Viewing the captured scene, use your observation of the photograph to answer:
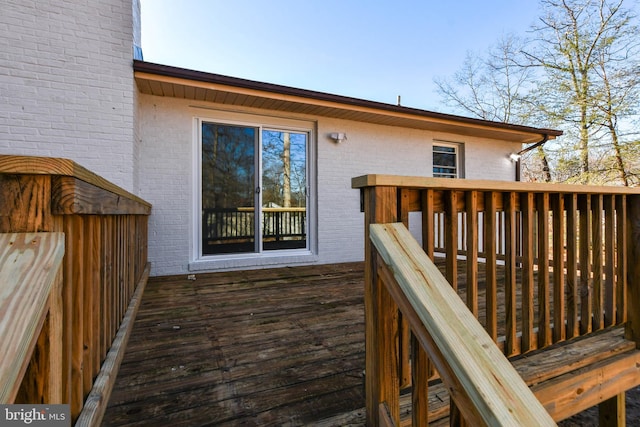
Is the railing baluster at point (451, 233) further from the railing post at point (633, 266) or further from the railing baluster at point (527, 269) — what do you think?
the railing post at point (633, 266)

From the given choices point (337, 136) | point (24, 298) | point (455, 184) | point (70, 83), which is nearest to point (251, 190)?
point (337, 136)

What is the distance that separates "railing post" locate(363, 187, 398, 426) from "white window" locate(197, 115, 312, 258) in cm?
309

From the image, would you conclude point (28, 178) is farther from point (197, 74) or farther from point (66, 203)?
point (197, 74)

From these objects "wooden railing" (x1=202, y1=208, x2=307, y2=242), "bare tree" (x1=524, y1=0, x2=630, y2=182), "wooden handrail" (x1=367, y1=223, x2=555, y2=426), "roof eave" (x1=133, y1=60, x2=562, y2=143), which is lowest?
"wooden handrail" (x1=367, y1=223, x2=555, y2=426)

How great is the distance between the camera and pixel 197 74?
3.11 meters

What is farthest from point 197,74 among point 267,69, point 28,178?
point 267,69

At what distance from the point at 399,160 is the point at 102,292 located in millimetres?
4455

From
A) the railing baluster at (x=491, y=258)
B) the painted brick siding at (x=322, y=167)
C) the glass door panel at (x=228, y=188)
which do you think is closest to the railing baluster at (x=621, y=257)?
the railing baluster at (x=491, y=258)

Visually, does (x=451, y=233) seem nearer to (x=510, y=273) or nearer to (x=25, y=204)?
(x=510, y=273)

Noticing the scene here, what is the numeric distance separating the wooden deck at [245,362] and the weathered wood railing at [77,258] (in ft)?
0.64

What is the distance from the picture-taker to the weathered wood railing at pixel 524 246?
108cm

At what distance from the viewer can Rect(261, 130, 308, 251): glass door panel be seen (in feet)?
13.5

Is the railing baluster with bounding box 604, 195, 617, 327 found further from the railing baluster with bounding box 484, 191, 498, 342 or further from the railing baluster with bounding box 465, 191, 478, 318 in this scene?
the railing baluster with bounding box 465, 191, 478, 318

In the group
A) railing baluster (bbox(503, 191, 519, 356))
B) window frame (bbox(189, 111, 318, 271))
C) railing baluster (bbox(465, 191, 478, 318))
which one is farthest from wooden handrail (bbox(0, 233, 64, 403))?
window frame (bbox(189, 111, 318, 271))
